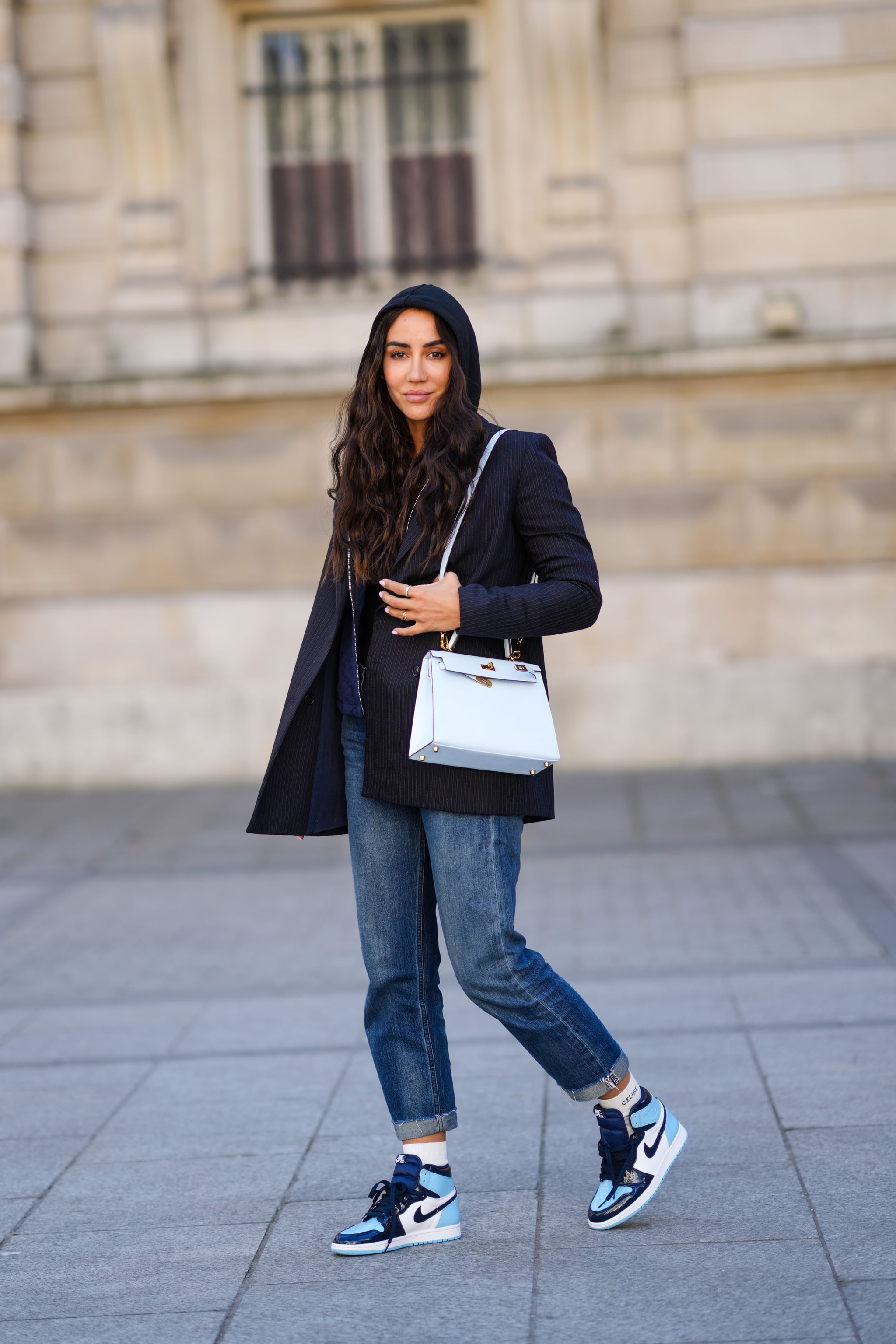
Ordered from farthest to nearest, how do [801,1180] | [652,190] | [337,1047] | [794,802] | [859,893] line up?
[652,190]
[794,802]
[859,893]
[337,1047]
[801,1180]

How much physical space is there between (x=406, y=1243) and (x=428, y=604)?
50.9 inches

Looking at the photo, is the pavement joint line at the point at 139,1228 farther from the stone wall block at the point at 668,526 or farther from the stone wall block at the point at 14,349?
the stone wall block at the point at 14,349

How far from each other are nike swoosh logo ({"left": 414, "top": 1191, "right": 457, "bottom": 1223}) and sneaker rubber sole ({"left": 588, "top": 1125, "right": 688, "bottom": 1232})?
0.96 ft

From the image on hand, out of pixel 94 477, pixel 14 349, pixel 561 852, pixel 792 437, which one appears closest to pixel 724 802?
pixel 561 852

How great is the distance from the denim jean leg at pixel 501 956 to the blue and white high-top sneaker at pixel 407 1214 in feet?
1.11

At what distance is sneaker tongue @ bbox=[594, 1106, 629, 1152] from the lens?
325 centimetres

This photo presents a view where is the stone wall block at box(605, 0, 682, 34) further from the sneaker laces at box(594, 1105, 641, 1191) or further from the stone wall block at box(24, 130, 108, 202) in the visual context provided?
the sneaker laces at box(594, 1105, 641, 1191)

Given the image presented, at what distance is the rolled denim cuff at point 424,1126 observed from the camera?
129 inches

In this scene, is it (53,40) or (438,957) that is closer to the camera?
(438,957)

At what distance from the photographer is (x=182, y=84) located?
10.4m

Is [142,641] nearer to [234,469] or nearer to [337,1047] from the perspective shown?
[234,469]

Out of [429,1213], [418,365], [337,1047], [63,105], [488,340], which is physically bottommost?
[337,1047]

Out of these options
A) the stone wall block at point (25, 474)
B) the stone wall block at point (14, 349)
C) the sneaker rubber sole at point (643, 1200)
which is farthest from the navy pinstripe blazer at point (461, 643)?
the stone wall block at point (14, 349)

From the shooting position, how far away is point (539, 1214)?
11.2 feet
